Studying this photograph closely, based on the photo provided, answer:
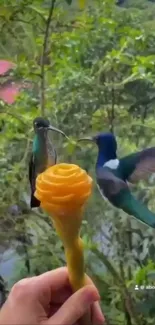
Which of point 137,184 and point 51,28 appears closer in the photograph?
point 137,184

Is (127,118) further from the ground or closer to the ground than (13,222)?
further from the ground

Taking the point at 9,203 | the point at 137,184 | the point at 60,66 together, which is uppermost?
the point at 60,66

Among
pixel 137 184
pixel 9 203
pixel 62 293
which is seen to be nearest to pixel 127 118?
pixel 137 184

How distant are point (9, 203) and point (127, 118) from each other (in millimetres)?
299

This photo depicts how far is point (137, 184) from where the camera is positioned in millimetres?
1120

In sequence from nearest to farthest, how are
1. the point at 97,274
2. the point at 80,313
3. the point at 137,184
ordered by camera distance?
the point at 80,313, the point at 137,184, the point at 97,274

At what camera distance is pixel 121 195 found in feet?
3.65

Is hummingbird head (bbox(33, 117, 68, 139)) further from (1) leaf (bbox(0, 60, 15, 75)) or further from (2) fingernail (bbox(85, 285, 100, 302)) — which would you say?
(2) fingernail (bbox(85, 285, 100, 302))

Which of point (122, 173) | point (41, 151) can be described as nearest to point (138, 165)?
point (122, 173)

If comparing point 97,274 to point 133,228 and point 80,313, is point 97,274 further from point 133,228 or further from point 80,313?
point 80,313

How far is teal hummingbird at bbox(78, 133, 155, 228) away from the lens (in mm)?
1102

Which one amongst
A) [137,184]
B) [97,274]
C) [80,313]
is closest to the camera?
[80,313]

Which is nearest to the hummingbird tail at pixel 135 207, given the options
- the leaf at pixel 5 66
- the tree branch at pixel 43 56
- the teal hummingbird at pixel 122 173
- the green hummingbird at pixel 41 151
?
the teal hummingbird at pixel 122 173

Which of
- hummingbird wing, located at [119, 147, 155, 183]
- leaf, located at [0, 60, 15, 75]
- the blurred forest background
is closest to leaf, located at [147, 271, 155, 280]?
the blurred forest background
